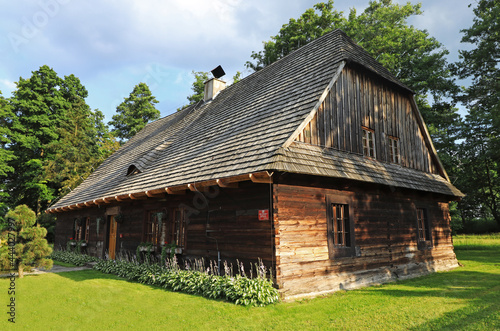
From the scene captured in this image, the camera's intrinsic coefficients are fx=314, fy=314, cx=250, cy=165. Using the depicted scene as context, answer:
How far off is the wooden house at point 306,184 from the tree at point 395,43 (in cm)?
1121

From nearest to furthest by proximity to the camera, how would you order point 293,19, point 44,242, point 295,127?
point 295,127
point 44,242
point 293,19

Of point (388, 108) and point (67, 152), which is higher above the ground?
point (67, 152)

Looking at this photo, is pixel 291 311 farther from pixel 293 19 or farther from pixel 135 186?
pixel 293 19

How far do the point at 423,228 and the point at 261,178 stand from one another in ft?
29.3

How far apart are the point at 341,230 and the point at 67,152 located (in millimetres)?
27881

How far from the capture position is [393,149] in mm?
12141

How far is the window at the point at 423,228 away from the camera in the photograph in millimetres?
12273

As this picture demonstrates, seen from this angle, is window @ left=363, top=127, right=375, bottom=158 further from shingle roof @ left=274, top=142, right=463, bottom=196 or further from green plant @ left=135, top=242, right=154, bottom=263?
green plant @ left=135, top=242, right=154, bottom=263

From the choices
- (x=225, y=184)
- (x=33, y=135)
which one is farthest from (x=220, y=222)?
(x=33, y=135)

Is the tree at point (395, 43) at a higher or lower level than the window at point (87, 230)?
higher

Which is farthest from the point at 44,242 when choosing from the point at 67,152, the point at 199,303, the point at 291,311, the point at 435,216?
the point at 67,152

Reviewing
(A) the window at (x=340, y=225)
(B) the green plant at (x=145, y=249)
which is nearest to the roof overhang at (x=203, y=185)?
(B) the green plant at (x=145, y=249)

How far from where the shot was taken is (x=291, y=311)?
633 centimetres

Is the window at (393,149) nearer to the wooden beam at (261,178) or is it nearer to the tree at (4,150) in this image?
the wooden beam at (261,178)
